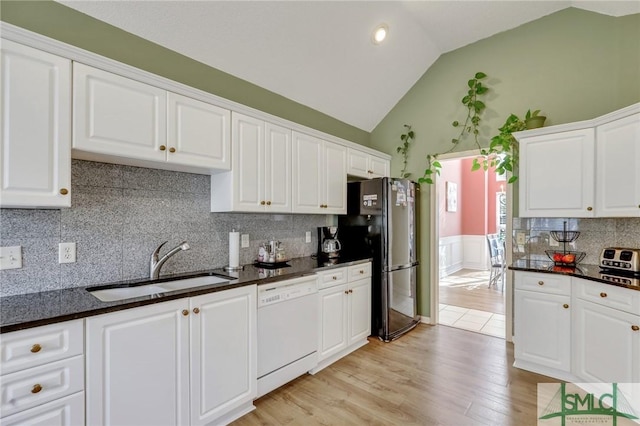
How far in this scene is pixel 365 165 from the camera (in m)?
3.78

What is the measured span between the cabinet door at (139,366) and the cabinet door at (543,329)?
9.04 ft

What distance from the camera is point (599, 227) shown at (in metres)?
2.80

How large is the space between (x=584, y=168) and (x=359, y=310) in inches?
93.9

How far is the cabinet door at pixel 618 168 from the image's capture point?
2.29 metres

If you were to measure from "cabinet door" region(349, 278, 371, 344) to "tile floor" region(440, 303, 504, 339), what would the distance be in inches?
50.1

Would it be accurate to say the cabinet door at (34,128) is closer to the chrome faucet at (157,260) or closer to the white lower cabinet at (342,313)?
the chrome faucet at (157,260)

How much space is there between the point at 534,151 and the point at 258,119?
2.55 meters

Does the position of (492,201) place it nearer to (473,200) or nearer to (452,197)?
(473,200)

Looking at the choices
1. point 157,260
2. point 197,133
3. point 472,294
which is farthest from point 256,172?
point 472,294

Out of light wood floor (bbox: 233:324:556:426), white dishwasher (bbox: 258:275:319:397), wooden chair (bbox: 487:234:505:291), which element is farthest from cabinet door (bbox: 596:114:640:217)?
wooden chair (bbox: 487:234:505:291)

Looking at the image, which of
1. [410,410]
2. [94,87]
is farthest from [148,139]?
[410,410]

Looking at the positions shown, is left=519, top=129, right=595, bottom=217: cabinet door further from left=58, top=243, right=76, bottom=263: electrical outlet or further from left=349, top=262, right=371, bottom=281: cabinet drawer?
left=58, top=243, right=76, bottom=263: electrical outlet

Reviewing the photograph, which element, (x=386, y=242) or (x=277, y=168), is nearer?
(x=277, y=168)

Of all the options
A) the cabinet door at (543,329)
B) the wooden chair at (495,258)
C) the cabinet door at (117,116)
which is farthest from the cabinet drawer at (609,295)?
the wooden chair at (495,258)
